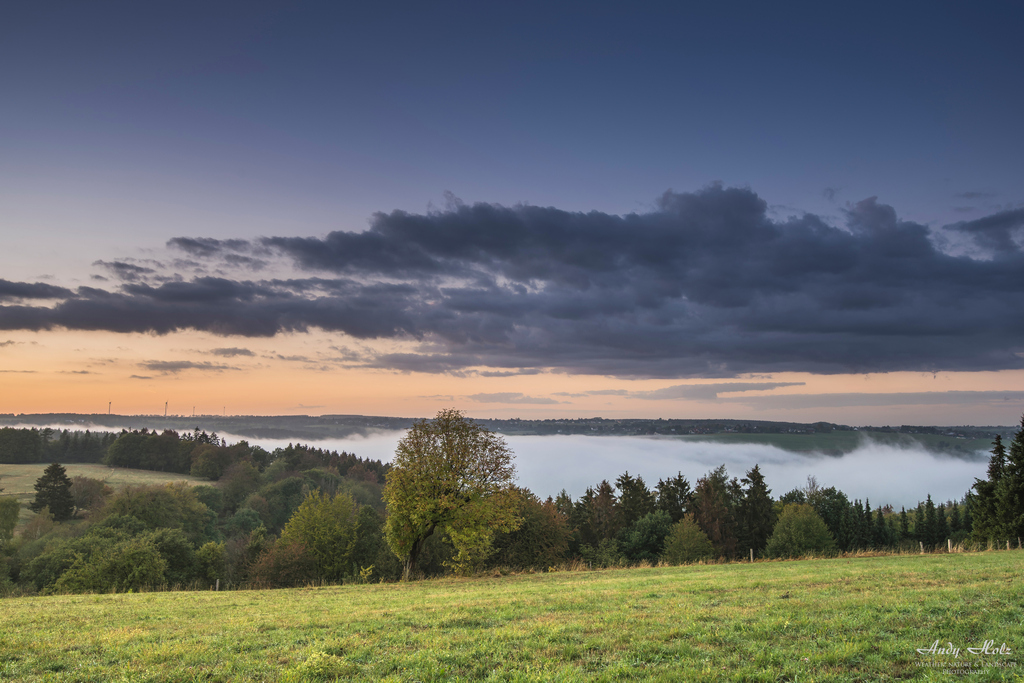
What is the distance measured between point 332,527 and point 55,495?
6251 centimetres

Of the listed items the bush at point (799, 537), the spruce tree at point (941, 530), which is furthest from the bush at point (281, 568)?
the spruce tree at point (941, 530)

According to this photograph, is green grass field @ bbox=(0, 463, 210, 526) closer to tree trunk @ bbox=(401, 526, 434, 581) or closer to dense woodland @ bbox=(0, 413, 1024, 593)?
dense woodland @ bbox=(0, 413, 1024, 593)

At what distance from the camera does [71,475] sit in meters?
135

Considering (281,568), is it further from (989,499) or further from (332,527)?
(989,499)

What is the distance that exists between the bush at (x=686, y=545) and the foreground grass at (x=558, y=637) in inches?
2620

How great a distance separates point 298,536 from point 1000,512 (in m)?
82.3

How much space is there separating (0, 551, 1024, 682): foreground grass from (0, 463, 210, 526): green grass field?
11273 cm

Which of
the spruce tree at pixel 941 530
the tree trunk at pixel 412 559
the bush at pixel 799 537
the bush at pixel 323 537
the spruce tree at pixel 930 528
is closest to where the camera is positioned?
the tree trunk at pixel 412 559

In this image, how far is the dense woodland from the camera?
5350cm

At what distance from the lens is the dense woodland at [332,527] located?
5350cm

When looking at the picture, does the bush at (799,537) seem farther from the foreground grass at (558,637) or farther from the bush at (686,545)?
the foreground grass at (558,637)

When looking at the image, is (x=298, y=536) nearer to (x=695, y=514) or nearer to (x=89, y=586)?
(x=89, y=586)
